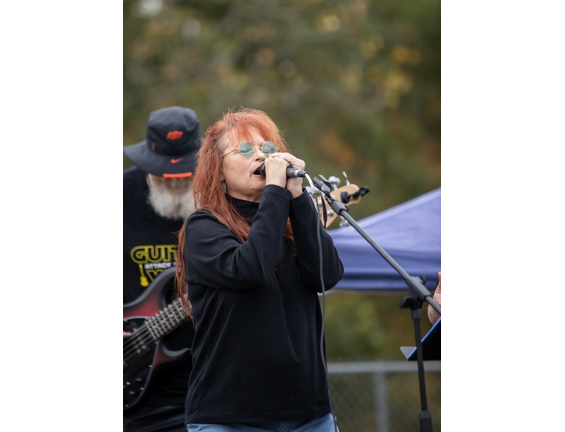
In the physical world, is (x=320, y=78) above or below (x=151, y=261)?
above

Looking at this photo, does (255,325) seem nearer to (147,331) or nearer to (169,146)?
(147,331)

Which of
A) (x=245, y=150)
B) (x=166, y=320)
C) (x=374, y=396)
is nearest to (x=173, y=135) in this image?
(x=166, y=320)

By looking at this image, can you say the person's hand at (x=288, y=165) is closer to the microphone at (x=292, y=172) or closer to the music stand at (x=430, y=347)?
the microphone at (x=292, y=172)

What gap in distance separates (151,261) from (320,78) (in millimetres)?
9574

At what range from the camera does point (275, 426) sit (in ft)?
9.11

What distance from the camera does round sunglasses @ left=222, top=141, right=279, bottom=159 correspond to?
2.98 meters

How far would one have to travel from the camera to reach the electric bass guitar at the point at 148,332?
3.87m

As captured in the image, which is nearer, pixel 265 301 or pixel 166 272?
pixel 265 301

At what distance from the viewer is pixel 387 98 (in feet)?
42.9

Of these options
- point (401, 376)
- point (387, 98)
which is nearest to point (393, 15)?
point (387, 98)

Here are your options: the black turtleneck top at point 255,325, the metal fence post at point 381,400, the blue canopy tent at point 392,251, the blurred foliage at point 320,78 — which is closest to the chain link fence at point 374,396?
the metal fence post at point 381,400
